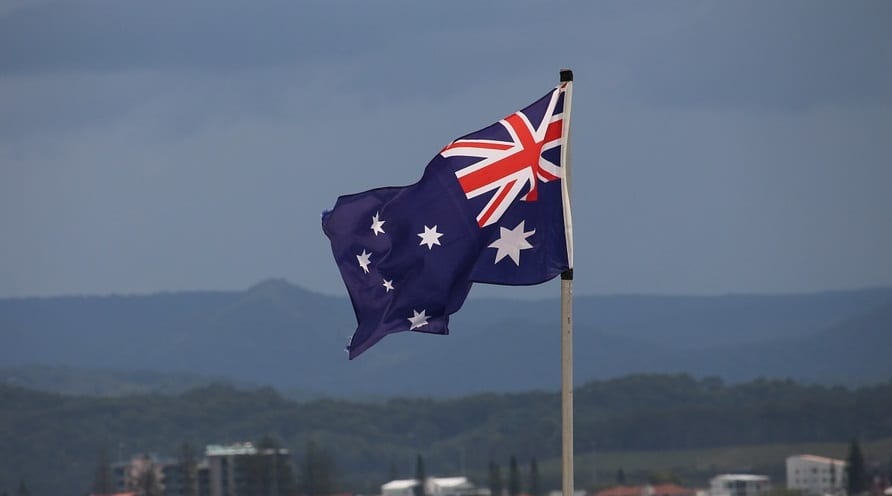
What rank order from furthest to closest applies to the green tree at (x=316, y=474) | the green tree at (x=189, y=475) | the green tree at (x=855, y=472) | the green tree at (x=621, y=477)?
the green tree at (x=621, y=477) < the green tree at (x=189, y=475) < the green tree at (x=855, y=472) < the green tree at (x=316, y=474)

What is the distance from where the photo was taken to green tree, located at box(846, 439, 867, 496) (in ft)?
535

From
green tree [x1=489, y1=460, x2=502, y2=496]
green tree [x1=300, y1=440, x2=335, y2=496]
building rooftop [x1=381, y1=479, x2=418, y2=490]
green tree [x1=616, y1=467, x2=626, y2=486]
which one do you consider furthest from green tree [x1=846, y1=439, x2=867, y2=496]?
green tree [x1=300, y1=440, x2=335, y2=496]

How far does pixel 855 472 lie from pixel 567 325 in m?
154

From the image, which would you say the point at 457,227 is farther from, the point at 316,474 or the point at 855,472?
the point at 855,472

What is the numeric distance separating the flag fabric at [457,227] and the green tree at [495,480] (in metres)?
148

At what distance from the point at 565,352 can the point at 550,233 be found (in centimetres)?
119

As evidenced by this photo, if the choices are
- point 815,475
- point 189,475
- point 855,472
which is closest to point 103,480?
point 189,475

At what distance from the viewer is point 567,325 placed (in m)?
18.1

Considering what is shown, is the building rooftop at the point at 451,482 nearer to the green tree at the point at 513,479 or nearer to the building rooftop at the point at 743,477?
the green tree at the point at 513,479

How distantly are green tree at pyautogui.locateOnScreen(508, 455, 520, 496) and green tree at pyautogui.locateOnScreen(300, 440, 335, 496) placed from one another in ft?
44.5

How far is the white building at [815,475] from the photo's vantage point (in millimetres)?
165250

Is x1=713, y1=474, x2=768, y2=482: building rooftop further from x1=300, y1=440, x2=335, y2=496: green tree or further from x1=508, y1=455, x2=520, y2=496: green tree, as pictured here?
x1=300, y1=440, x2=335, y2=496: green tree

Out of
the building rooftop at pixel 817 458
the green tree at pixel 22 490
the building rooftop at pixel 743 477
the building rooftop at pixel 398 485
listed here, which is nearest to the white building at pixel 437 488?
the building rooftop at pixel 398 485

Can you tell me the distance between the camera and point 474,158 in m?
19.0
